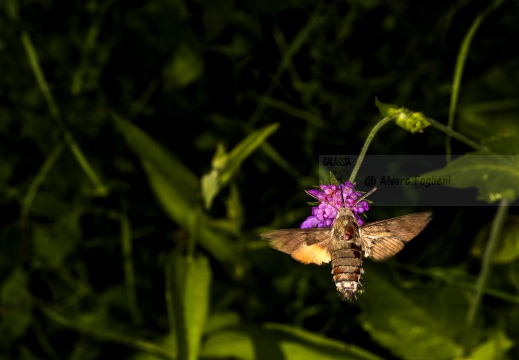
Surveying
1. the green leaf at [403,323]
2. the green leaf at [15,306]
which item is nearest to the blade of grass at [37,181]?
the green leaf at [15,306]

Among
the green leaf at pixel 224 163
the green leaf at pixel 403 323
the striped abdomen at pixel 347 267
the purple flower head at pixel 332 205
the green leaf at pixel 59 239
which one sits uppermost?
the green leaf at pixel 59 239

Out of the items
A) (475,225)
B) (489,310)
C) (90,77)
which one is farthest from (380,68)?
(90,77)

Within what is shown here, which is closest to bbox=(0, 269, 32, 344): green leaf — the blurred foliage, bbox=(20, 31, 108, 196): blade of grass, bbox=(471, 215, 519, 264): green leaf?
the blurred foliage

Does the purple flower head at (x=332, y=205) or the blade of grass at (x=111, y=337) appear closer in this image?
the purple flower head at (x=332, y=205)

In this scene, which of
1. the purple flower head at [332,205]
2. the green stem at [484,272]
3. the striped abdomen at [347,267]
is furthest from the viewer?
the green stem at [484,272]

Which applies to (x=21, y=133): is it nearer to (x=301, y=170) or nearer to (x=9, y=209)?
(x=9, y=209)

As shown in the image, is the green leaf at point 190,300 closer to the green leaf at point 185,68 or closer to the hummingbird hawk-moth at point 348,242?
the hummingbird hawk-moth at point 348,242

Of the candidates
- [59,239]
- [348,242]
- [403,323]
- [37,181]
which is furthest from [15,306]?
[348,242]
